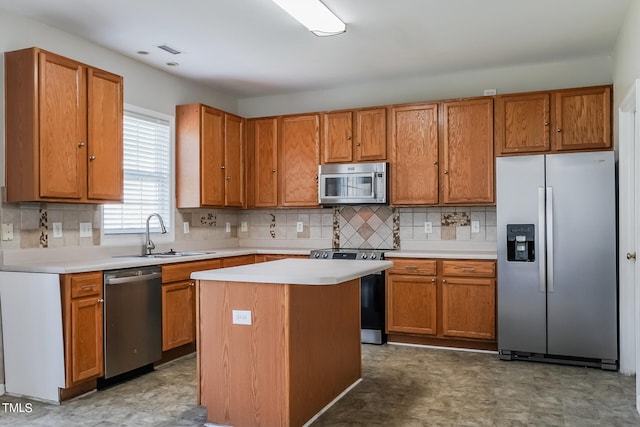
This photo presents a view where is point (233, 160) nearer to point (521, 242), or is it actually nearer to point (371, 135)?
point (371, 135)

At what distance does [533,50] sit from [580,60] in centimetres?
63

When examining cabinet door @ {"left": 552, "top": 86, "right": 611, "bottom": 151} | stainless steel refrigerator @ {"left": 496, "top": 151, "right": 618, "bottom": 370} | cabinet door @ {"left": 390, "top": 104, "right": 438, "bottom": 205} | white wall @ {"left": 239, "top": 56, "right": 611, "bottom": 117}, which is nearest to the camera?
→ stainless steel refrigerator @ {"left": 496, "top": 151, "right": 618, "bottom": 370}

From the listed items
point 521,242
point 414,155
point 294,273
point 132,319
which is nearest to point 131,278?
point 132,319

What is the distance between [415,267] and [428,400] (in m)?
1.63

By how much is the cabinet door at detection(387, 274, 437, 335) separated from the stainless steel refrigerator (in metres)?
0.63

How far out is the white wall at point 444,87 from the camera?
4879 mm

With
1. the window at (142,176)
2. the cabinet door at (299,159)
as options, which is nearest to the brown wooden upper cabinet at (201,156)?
the window at (142,176)

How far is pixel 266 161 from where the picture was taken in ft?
19.0

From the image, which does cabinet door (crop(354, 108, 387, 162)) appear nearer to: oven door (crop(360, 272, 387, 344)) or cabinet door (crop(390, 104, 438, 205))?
cabinet door (crop(390, 104, 438, 205))

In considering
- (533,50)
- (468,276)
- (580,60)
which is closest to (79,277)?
(468,276)

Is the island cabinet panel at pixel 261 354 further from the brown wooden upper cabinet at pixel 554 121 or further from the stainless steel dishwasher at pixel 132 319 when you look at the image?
the brown wooden upper cabinet at pixel 554 121

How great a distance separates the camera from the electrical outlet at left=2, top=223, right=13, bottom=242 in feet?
11.6

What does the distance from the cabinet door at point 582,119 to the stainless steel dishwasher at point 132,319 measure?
3.59 meters

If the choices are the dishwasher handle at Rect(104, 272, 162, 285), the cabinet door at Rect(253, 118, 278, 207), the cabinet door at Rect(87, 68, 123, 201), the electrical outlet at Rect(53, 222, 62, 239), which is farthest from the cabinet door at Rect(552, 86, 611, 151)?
the electrical outlet at Rect(53, 222, 62, 239)
